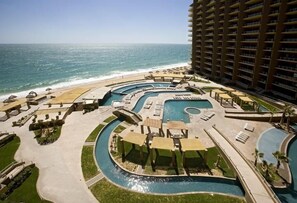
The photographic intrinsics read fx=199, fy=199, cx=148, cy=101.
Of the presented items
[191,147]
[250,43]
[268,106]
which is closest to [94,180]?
[191,147]

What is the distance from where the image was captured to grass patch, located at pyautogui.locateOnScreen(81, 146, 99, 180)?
24.5 meters

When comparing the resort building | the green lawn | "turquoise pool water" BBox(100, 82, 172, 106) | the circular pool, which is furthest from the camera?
"turquoise pool water" BBox(100, 82, 172, 106)

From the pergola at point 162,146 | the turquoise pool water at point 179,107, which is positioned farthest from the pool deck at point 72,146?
the pergola at point 162,146

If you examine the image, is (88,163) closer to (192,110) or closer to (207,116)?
(207,116)

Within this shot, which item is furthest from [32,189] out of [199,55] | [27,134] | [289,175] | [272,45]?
[199,55]

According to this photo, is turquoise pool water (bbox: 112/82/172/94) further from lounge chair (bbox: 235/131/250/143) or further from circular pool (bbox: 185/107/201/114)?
lounge chair (bbox: 235/131/250/143)

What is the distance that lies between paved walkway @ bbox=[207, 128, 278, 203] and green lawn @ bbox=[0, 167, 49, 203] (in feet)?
71.9

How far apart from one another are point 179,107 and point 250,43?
3326 cm

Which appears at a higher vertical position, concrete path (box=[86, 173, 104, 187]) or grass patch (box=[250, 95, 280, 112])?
grass patch (box=[250, 95, 280, 112])

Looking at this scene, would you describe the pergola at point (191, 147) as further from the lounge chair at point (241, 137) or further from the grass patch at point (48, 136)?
the grass patch at point (48, 136)

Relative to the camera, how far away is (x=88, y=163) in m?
26.5

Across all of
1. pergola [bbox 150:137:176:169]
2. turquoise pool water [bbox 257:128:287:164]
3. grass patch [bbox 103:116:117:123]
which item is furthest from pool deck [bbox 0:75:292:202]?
pergola [bbox 150:137:176:169]

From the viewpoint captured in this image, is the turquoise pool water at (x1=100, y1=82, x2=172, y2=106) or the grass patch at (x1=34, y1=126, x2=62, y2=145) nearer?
the grass patch at (x1=34, y1=126, x2=62, y2=145)

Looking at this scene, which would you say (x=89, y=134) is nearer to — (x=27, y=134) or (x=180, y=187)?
(x=27, y=134)
